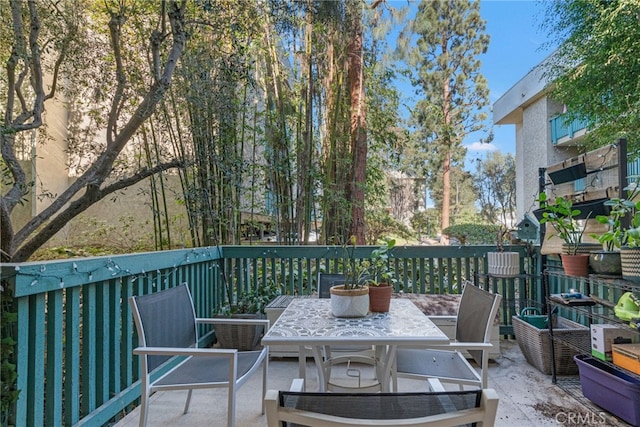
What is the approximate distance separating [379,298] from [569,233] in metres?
1.68

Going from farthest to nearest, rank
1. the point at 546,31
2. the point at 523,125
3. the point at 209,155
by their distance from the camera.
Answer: the point at 523,125 → the point at 546,31 → the point at 209,155

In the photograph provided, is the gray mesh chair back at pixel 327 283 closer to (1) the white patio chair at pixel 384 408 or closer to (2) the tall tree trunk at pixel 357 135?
(1) the white patio chair at pixel 384 408

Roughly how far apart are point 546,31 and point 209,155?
588 centimetres

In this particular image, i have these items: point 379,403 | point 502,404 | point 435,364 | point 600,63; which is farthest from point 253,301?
point 600,63

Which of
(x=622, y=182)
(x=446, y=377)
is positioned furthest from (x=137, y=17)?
(x=622, y=182)

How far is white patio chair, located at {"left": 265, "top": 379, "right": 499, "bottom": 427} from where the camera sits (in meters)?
0.85

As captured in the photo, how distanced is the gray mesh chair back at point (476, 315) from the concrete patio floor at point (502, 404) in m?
0.47

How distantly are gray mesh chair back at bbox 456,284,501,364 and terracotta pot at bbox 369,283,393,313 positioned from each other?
491mm

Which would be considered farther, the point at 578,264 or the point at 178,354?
the point at 578,264

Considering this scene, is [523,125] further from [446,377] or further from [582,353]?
[446,377]

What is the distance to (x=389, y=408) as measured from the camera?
861mm

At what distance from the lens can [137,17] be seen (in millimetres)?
3521

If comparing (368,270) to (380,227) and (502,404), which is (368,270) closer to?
(502,404)

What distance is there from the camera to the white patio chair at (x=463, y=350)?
1841 millimetres
